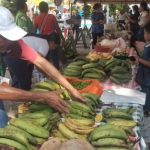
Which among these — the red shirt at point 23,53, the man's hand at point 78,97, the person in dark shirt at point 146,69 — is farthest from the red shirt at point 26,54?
the person in dark shirt at point 146,69

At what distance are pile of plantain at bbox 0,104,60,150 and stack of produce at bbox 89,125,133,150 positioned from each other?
0.36 m

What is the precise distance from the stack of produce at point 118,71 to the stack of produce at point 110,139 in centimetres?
229

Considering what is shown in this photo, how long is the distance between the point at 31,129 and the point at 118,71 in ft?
9.10

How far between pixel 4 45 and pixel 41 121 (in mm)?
672

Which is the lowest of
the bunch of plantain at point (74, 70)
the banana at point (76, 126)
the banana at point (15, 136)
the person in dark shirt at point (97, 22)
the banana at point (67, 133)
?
the person in dark shirt at point (97, 22)

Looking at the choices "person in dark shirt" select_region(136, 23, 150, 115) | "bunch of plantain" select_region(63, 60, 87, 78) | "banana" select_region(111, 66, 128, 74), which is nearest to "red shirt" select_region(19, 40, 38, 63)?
"bunch of plantain" select_region(63, 60, 87, 78)

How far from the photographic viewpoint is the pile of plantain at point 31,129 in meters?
2.62

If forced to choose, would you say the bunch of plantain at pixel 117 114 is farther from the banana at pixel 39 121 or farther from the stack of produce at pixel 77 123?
the banana at pixel 39 121

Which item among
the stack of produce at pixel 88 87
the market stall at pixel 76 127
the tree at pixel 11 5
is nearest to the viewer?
the market stall at pixel 76 127

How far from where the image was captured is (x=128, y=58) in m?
6.77

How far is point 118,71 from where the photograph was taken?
5430 mm

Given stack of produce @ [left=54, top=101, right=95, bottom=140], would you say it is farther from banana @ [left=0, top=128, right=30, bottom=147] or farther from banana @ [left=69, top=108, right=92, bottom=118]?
banana @ [left=0, top=128, right=30, bottom=147]

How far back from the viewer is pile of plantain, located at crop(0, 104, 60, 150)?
2.62 meters

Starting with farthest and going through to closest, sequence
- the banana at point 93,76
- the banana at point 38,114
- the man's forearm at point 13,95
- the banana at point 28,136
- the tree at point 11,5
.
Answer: the tree at point 11,5, the banana at point 93,76, the banana at point 38,114, the man's forearm at point 13,95, the banana at point 28,136
